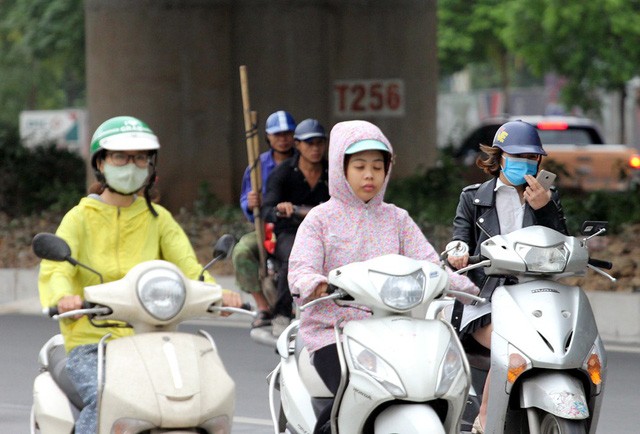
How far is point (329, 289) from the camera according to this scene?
605 cm

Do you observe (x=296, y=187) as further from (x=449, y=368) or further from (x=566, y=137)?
(x=566, y=137)

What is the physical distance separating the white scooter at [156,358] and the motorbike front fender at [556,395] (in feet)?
4.98

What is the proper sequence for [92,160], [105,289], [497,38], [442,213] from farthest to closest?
[497,38]
[442,213]
[92,160]
[105,289]

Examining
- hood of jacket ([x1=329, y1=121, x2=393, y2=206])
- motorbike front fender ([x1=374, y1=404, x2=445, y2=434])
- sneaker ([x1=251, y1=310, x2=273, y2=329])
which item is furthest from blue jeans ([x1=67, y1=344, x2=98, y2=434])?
sneaker ([x1=251, y1=310, x2=273, y2=329])

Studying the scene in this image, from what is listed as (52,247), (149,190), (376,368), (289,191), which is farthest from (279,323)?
(52,247)

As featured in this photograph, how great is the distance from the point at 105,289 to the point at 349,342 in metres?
0.95

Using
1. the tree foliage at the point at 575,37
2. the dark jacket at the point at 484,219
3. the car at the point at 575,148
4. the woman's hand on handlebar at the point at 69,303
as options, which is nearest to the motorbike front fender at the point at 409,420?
the woman's hand on handlebar at the point at 69,303

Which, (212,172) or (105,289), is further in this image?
(212,172)

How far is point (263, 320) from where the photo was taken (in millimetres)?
12227

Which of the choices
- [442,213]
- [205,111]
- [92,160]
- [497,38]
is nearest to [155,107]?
[205,111]

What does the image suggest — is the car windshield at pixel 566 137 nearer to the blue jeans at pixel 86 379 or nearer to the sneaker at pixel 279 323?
the sneaker at pixel 279 323

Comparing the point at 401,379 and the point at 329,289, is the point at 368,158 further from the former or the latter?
the point at 401,379

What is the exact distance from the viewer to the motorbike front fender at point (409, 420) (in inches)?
223

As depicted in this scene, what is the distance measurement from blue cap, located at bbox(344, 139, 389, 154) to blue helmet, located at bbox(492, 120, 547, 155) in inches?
41.9
